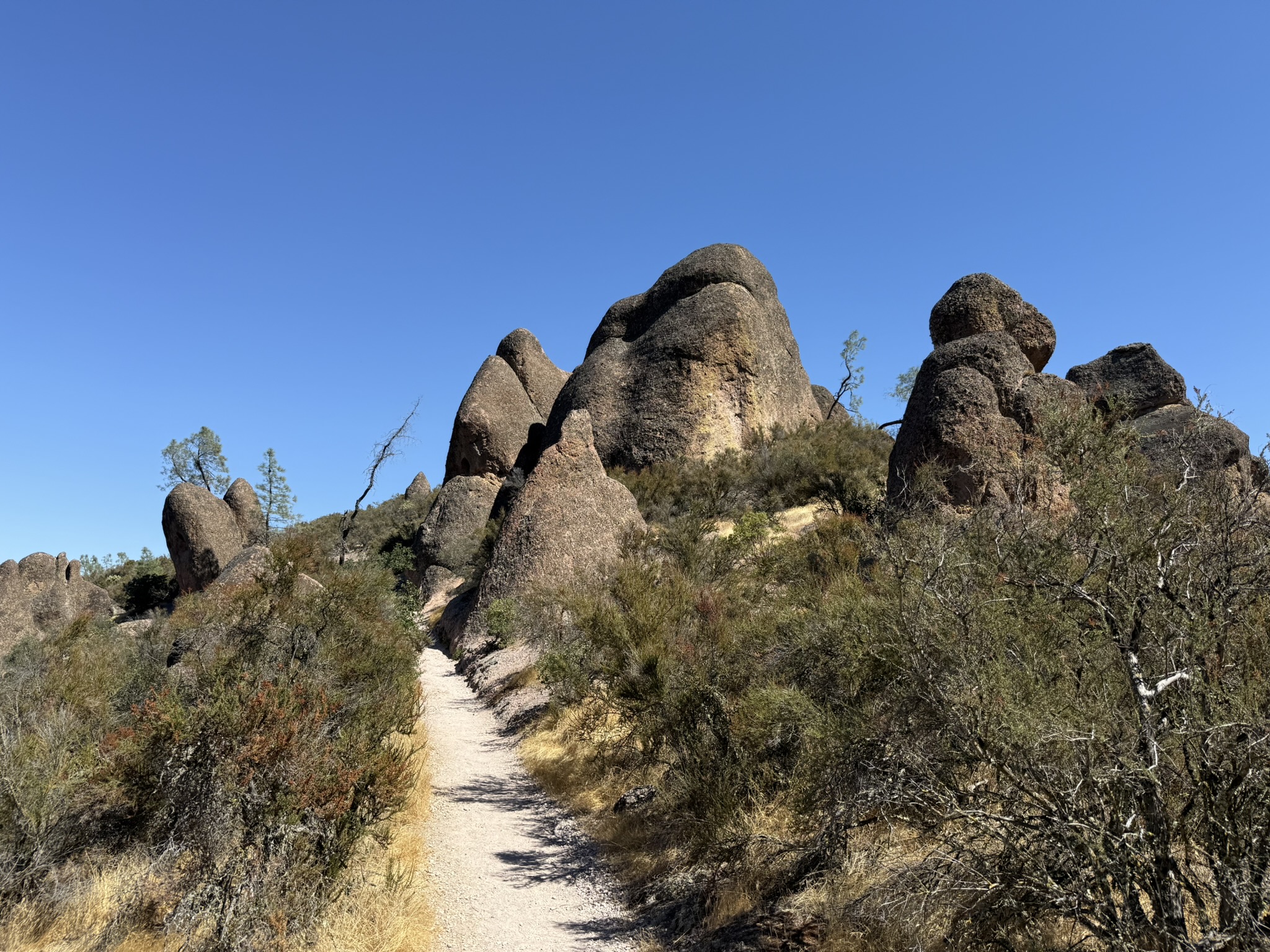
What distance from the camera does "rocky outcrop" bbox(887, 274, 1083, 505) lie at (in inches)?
452

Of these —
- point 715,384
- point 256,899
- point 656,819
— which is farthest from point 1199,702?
point 715,384

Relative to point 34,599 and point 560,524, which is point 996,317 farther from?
point 34,599

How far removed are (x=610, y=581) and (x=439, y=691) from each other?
448 centimetres

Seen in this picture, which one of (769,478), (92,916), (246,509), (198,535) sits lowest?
(92,916)

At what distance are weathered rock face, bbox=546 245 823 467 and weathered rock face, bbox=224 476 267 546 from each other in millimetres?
12474

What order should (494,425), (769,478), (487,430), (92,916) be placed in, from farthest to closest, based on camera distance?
(494,425) < (487,430) < (769,478) < (92,916)

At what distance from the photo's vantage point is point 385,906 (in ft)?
15.6

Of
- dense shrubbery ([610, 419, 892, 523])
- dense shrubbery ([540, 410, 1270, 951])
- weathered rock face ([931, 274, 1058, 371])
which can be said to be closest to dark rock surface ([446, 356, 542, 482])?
dense shrubbery ([610, 419, 892, 523])

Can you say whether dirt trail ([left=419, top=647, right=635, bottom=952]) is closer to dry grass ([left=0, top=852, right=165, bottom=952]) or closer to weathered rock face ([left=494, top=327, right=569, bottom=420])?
dry grass ([left=0, top=852, right=165, bottom=952])

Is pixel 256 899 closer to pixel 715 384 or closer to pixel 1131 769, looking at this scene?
pixel 1131 769

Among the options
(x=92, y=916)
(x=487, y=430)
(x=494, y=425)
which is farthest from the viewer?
(x=494, y=425)

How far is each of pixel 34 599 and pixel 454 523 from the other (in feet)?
37.4

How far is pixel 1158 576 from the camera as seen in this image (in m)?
3.42

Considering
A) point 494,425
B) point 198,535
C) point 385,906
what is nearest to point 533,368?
point 494,425
